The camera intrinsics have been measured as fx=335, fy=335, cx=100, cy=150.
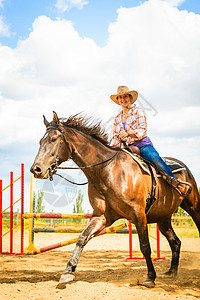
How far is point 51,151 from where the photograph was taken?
4.21m

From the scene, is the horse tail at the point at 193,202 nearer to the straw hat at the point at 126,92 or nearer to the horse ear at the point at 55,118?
the straw hat at the point at 126,92

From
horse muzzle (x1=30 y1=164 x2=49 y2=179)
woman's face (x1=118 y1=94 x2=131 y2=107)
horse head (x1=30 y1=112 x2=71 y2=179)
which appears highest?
woman's face (x1=118 y1=94 x2=131 y2=107)

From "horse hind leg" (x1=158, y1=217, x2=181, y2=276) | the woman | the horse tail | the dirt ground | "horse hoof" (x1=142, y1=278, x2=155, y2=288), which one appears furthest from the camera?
the horse tail

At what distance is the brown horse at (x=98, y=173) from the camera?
14.0 ft

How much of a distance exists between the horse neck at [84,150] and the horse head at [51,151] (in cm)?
11

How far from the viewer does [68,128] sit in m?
4.51

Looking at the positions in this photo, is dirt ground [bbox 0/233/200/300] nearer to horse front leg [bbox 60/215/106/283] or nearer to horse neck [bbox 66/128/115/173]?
horse front leg [bbox 60/215/106/283]

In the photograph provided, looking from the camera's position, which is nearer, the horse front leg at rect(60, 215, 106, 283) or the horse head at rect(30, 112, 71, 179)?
the horse head at rect(30, 112, 71, 179)

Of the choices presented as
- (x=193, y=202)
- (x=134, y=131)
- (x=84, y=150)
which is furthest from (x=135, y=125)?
(x=193, y=202)

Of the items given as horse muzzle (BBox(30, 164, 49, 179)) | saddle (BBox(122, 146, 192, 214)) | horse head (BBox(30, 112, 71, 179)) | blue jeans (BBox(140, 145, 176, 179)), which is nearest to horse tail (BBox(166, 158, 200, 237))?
saddle (BBox(122, 146, 192, 214))

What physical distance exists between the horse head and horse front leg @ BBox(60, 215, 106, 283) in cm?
92

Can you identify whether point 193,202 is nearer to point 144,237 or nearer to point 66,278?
point 144,237

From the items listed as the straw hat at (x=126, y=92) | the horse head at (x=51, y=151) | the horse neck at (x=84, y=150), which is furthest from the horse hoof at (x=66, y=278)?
the straw hat at (x=126, y=92)

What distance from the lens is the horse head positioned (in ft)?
13.5
